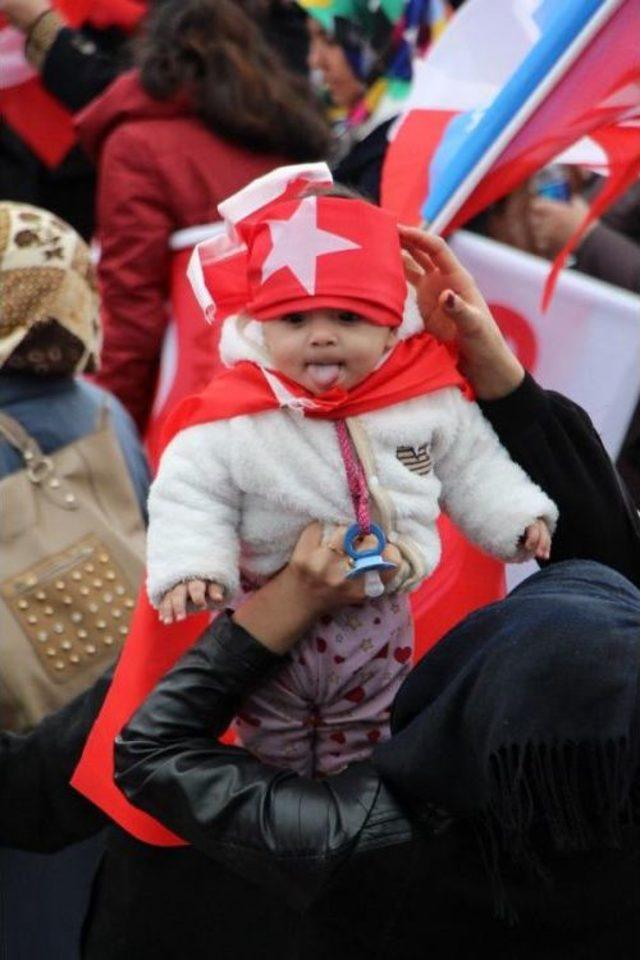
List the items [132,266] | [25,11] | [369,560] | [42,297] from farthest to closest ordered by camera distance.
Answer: [25,11]
[132,266]
[42,297]
[369,560]

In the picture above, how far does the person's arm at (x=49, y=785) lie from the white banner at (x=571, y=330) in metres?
1.12

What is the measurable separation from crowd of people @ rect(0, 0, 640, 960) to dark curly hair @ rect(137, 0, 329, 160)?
5.05 feet

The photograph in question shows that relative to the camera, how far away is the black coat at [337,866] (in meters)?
1.80

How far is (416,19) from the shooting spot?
443 centimetres

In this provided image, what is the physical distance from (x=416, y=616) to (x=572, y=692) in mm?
751

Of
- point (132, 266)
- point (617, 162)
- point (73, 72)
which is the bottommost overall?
point (132, 266)

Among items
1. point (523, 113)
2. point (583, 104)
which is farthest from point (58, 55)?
point (583, 104)

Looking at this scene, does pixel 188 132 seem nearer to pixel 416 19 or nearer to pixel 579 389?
pixel 416 19

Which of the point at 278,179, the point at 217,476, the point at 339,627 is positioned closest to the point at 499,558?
the point at 339,627

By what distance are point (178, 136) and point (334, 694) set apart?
88.9 inches

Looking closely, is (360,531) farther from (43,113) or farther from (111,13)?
(111,13)

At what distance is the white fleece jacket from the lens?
197 cm

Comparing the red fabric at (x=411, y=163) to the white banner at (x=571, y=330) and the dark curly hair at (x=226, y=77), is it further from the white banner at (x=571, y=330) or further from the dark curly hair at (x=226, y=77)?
the dark curly hair at (x=226, y=77)

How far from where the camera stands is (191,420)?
203 cm
